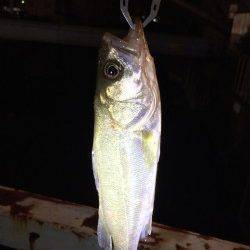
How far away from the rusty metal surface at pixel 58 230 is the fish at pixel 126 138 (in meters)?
0.50

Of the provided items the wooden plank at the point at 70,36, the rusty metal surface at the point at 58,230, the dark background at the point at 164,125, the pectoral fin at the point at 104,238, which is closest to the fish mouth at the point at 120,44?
the pectoral fin at the point at 104,238

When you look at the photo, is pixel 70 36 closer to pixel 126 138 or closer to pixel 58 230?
pixel 58 230

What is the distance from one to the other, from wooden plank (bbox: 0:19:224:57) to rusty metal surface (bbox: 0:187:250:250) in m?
7.71

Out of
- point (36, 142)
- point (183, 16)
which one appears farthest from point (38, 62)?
point (183, 16)

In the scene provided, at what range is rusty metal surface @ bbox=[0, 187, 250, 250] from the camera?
2090 millimetres

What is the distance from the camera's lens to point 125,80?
160 centimetres

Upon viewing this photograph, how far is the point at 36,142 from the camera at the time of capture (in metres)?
9.57

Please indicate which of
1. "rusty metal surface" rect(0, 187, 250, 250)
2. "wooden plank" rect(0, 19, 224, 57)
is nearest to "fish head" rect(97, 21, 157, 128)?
"rusty metal surface" rect(0, 187, 250, 250)

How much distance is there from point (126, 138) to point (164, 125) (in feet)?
34.3

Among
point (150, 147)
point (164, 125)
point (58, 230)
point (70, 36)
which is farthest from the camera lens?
point (164, 125)

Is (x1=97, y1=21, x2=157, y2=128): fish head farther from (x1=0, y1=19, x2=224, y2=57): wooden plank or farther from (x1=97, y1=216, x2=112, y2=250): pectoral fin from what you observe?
(x1=0, y1=19, x2=224, y2=57): wooden plank

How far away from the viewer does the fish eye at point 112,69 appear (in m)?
1.58

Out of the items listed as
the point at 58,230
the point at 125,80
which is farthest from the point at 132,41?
the point at 58,230

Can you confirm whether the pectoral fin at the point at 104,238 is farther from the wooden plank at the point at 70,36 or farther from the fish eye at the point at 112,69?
the wooden plank at the point at 70,36
